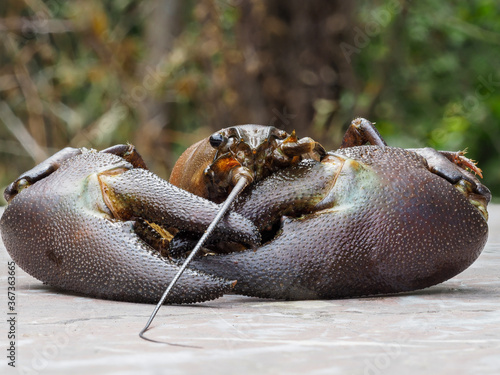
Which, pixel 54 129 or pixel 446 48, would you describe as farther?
pixel 54 129

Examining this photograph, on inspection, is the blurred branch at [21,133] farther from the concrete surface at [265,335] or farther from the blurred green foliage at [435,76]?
the concrete surface at [265,335]

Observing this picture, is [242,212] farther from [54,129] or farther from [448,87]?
[54,129]

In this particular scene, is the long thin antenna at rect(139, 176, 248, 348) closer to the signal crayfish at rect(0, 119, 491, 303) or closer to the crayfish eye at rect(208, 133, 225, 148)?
the signal crayfish at rect(0, 119, 491, 303)

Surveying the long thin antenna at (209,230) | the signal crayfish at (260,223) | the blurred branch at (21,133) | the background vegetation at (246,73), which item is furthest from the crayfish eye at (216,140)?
the blurred branch at (21,133)

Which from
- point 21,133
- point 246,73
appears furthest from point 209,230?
point 21,133

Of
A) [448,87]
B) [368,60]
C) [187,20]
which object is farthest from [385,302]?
[187,20]

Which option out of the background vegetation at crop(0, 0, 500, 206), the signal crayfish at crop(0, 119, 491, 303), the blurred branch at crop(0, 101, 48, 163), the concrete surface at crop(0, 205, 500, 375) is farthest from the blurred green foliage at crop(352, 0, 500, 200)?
the concrete surface at crop(0, 205, 500, 375)
